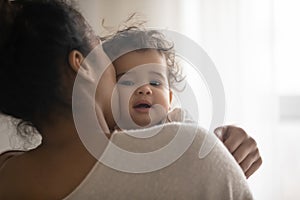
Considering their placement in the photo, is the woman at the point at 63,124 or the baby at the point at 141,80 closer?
the woman at the point at 63,124

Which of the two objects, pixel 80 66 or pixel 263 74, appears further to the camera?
pixel 263 74

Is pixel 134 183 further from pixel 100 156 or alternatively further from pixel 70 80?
pixel 70 80

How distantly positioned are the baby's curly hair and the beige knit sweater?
290mm

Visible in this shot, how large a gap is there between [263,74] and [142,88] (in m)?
Answer: 1.03

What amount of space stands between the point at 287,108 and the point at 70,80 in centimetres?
145

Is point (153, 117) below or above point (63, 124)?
below

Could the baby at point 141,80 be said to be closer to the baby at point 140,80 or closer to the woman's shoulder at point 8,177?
the baby at point 140,80

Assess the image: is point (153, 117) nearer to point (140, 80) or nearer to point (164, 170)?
point (140, 80)

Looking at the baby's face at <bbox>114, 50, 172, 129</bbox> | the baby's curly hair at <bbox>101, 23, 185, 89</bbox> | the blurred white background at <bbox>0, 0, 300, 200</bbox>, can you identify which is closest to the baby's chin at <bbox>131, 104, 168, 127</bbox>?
the baby's face at <bbox>114, 50, 172, 129</bbox>

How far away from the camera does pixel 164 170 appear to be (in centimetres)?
71

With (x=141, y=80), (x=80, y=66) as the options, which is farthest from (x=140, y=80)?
(x=80, y=66)

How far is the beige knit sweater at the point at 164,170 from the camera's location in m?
0.69

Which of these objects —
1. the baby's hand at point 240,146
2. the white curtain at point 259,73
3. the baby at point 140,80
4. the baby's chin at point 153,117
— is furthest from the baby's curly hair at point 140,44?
the white curtain at point 259,73

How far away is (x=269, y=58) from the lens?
203cm
